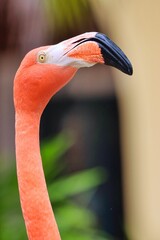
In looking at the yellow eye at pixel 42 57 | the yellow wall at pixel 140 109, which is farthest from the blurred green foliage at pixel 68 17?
the yellow eye at pixel 42 57

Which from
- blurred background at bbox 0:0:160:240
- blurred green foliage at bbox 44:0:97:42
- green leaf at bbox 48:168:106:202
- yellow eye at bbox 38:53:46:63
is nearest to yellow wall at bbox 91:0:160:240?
blurred background at bbox 0:0:160:240

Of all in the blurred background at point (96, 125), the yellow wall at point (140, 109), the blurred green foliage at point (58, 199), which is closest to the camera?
the blurred green foliage at point (58, 199)

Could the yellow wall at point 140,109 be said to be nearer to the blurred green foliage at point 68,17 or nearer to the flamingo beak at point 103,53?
the blurred green foliage at point 68,17

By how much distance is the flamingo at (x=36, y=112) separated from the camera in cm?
88

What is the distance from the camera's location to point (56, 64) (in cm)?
88

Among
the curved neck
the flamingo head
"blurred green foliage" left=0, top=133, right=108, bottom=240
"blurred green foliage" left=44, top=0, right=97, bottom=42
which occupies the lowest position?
"blurred green foliage" left=0, top=133, right=108, bottom=240

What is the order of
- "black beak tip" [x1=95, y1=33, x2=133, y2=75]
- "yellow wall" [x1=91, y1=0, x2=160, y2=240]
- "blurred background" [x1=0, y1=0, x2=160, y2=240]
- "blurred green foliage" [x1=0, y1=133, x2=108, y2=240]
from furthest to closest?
"yellow wall" [x1=91, y1=0, x2=160, y2=240], "blurred background" [x1=0, y1=0, x2=160, y2=240], "blurred green foliage" [x1=0, y1=133, x2=108, y2=240], "black beak tip" [x1=95, y1=33, x2=133, y2=75]

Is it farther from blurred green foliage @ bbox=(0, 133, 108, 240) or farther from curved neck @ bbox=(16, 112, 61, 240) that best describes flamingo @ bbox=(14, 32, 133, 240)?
blurred green foliage @ bbox=(0, 133, 108, 240)

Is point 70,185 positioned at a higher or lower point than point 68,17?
lower

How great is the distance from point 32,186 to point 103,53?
0.74 feet

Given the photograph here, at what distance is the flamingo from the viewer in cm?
88

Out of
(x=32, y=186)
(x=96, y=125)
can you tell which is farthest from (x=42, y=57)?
(x=96, y=125)

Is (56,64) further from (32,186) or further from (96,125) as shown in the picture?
(96,125)

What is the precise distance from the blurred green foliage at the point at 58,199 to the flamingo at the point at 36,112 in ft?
1.83
